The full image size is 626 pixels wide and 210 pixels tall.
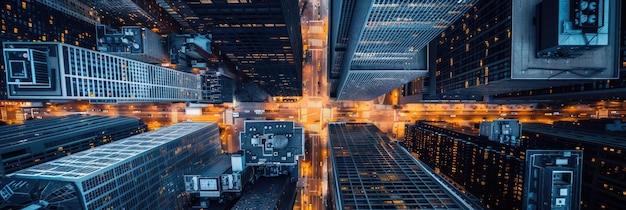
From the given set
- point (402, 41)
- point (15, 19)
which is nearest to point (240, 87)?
point (15, 19)

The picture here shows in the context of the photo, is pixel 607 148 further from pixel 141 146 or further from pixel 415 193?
pixel 141 146

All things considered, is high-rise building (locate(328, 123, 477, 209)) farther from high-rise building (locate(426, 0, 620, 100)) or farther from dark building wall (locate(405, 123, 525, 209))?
high-rise building (locate(426, 0, 620, 100))

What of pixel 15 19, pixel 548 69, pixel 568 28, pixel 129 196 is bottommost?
pixel 129 196

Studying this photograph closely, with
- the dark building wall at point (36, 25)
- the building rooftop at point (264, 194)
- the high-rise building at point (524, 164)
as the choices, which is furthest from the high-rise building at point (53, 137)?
the high-rise building at point (524, 164)

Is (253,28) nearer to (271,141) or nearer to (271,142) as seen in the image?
(271,141)

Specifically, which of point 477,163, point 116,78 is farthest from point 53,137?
point 477,163

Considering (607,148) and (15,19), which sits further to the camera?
(15,19)

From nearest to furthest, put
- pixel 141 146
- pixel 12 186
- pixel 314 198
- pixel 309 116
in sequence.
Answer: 1. pixel 12 186
2. pixel 141 146
3. pixel 314 198
4. pixel 309 116
